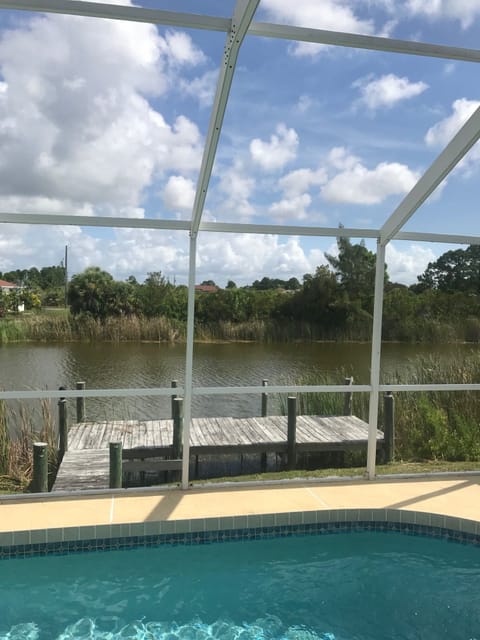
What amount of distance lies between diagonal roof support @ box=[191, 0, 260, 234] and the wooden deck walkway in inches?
124

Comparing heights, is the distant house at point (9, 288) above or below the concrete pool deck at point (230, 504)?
above

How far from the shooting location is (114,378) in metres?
9.23

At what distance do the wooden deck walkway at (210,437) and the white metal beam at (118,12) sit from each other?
4.09 metres

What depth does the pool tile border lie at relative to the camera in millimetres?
3510

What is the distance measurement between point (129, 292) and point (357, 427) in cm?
340

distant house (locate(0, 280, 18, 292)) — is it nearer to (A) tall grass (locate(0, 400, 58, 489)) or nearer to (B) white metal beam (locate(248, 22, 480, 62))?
(A) tall grass (locate(0, 400, 58, 489))

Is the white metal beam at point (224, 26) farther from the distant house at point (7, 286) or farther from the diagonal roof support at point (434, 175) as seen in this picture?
the distant house at point (7, 286)

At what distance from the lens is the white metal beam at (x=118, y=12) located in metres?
2.70

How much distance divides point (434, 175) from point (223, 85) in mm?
1604

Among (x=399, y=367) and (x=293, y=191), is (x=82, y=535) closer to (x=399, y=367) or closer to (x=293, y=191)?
(x=293, y=191)

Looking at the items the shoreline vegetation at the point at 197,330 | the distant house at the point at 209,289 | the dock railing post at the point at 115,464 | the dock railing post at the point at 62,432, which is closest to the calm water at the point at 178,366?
the shoreline vegetation at the point at 197,330

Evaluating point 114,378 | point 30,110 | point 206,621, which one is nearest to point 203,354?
point 114,378

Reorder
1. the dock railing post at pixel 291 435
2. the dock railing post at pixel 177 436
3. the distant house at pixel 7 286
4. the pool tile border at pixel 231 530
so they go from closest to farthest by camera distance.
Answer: the pool tile border at pixel 231 530 → the dock railing post at pixel 177 436 → the dock railing post at pixel 291 435 → the distant house at pixel 7 286

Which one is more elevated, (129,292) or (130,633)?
(129,292)
